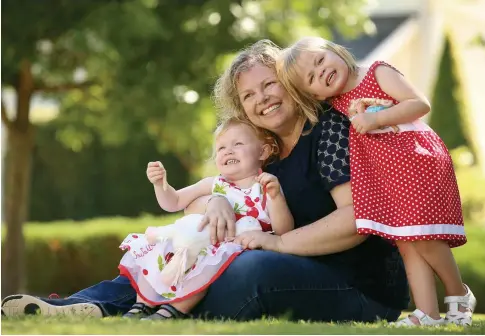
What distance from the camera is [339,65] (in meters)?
4.13

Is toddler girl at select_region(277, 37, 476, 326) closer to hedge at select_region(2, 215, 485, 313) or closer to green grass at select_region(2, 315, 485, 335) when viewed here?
→ green grass at select_region(2, 315, 485, 335)

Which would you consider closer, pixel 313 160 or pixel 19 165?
pixel 313 160

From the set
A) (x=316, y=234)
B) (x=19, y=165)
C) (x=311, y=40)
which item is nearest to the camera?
(x=316, y=234)

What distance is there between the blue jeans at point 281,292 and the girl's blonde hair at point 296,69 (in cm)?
68

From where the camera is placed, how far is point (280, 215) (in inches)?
159

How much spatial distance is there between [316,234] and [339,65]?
730mm

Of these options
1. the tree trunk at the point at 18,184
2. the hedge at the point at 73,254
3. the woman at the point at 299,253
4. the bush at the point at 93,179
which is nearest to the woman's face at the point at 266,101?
the woman at the point at 299,253

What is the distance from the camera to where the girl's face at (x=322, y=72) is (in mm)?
4121

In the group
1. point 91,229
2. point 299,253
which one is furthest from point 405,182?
point 91,229

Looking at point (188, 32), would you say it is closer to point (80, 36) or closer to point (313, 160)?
Answer: point (80, 36)

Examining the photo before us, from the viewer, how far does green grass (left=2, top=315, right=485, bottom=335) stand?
11.0 ft

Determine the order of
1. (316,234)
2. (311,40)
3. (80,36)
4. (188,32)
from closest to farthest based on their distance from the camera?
(316,234) → (311,40) → (80,36) → (188,32)

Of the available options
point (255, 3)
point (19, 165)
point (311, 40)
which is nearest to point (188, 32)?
point (255, 3)

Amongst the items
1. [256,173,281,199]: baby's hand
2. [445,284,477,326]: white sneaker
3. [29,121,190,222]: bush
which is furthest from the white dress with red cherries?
[29,121,190,222]: bush
